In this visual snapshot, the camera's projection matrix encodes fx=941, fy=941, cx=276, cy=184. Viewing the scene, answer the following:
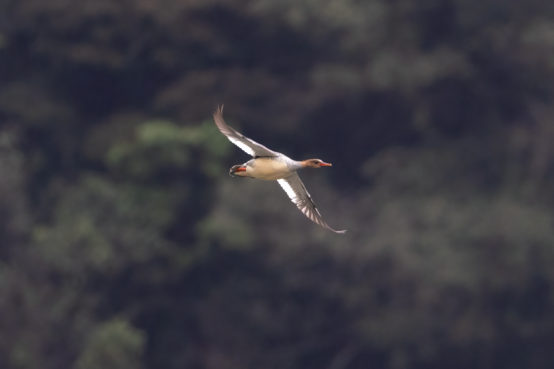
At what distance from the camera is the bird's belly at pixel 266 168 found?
30.0 ft

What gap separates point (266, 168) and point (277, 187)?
46.4 feet

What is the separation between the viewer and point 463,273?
82.4 ft

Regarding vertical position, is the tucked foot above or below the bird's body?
below

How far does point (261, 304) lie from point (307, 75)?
6779 mm

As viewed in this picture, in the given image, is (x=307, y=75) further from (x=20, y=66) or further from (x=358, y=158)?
(x=20, y=66)

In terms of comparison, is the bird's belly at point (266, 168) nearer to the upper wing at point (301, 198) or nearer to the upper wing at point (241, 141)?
the upper wing at point (241, 141)

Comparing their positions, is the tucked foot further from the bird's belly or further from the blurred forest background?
the blurred forest background

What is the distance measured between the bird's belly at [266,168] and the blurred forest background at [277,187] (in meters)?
13.9

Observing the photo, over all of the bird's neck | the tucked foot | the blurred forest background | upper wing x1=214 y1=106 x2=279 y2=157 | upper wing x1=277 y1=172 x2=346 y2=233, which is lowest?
the blurred forest background

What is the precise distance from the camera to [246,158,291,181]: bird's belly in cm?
913

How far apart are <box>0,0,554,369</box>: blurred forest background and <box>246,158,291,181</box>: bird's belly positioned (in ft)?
45.7

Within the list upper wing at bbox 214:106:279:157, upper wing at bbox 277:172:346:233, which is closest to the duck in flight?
upper wing at bbox 214:106:279:157

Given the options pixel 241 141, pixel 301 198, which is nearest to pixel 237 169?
pixel 241 141

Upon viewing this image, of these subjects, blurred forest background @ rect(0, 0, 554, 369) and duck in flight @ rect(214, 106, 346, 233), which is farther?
blurred forest background @ rect(0, 0, 554, 369)
